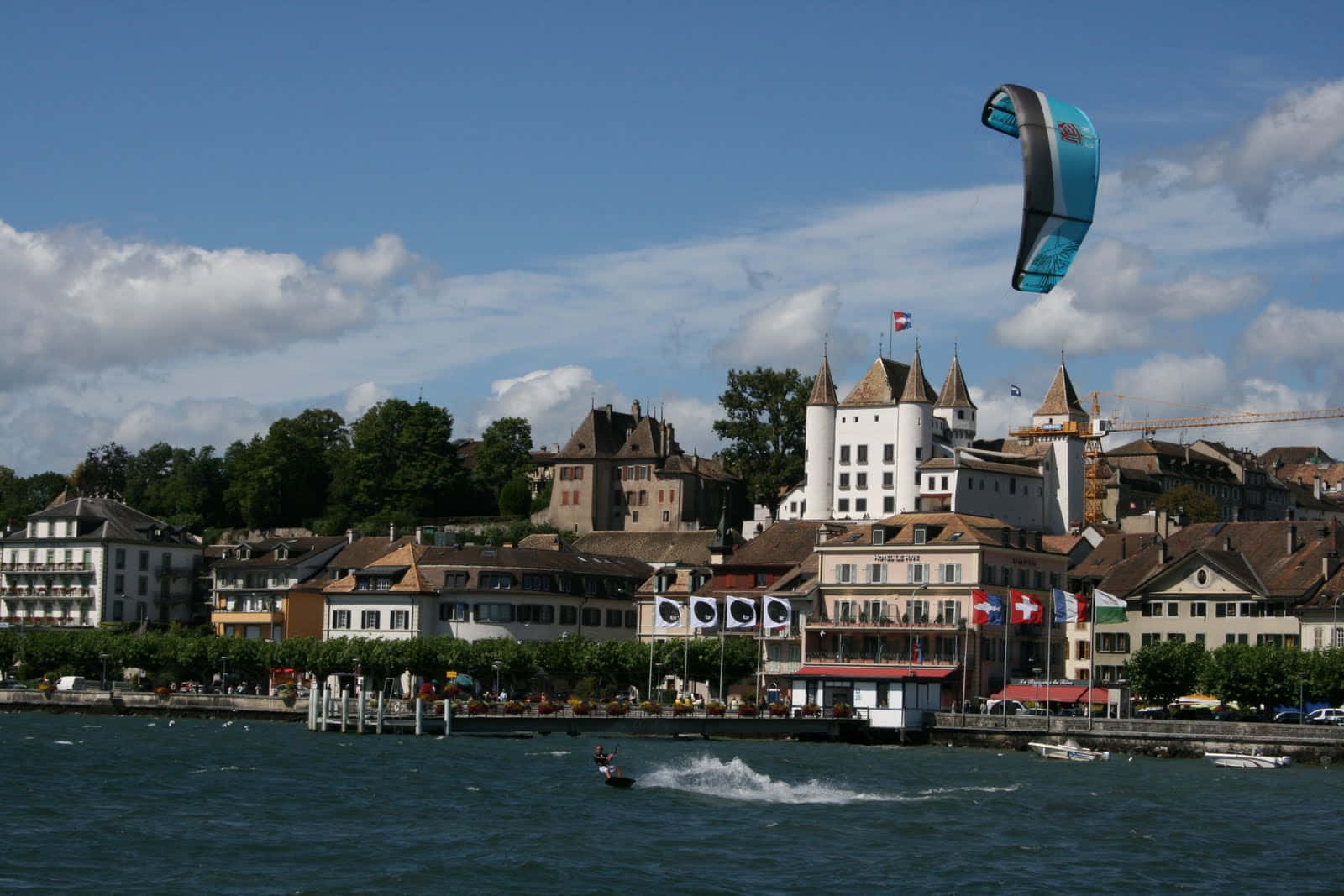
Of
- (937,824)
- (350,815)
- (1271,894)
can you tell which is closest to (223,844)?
(350,815)

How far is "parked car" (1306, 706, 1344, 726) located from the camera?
71312 mm

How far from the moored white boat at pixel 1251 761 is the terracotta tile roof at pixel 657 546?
46843 mm

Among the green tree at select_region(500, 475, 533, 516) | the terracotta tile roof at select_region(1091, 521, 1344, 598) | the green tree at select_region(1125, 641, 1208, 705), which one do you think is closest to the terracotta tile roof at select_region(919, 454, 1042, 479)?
the terracotta tile roof at select_region(1091, 521, 1344, 598)

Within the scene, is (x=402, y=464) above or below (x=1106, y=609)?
above

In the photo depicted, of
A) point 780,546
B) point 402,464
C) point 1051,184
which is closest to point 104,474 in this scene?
point 402,464

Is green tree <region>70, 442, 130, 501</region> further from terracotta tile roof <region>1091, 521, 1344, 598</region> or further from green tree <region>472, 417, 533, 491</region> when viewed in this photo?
terracotta tile roof <region>1091, 521, 1344, 598</region>

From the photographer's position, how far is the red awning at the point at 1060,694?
254 feet

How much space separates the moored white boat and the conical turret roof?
60.9m

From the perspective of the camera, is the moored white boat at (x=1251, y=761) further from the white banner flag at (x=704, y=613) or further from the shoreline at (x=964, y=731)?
the white banner flag at (x=704, y=613)

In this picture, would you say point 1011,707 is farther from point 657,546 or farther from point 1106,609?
point 657,546

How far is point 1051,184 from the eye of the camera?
3147 centimetres

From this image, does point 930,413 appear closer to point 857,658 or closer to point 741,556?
point 741,556

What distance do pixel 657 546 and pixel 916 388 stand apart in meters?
20.0

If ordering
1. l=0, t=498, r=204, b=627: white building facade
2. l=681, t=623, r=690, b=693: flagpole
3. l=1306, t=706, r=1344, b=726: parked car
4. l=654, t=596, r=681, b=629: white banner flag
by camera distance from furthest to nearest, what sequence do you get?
l=0, t=498, r=204, b=627: white building facade, l=681, t=623, r=690, b=693: flagpole, l=654, t=596, r=681, b=629: white banner flag, l=1306, t=706, r=1344, b=726: parked car
